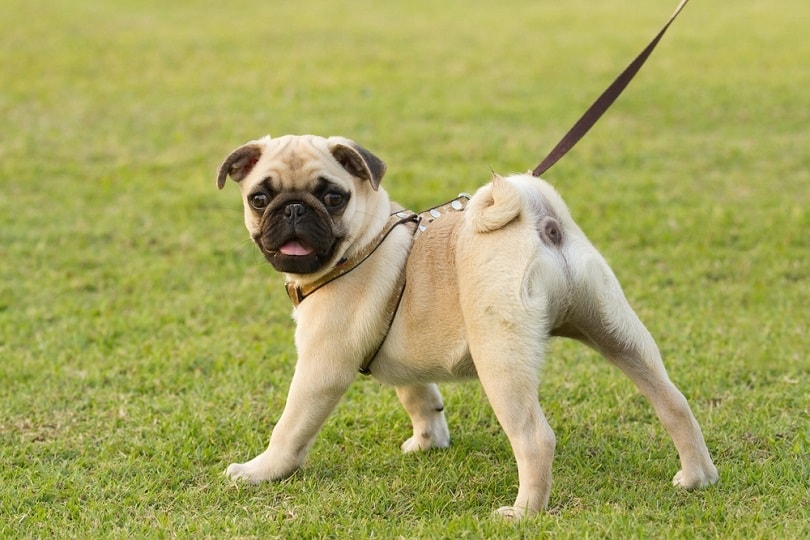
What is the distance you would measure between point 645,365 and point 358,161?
152 cm

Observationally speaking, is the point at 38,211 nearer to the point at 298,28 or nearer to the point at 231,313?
the point at 231,313

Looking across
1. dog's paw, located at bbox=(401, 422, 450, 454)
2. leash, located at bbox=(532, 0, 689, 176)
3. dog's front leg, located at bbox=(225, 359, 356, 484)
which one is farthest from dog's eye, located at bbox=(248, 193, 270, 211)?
dog's paw, located at bbox=(401, 422, 450, 454)

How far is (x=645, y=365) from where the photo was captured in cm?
426

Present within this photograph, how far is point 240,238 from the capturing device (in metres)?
8.37

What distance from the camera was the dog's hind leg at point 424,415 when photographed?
→ 4.85 meters

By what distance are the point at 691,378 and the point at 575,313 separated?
5.90 ft

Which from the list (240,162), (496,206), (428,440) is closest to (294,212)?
(240,162)

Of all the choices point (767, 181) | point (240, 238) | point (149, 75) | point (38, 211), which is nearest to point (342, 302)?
point (240, 238)

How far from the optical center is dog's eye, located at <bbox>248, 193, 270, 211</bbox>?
4.30 meters

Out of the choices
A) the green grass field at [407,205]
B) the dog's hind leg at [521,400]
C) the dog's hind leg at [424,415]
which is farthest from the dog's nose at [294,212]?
the green grass field at [407,205]

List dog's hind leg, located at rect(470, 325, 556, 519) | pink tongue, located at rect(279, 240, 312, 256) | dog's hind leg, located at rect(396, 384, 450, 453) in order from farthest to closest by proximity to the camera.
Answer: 1. dog's hind leg, located at rect(396, 384, 450, 453)
2. pink tongue, located at rect(279, 240, 312, 256)
3. dog's hind leg, located at rect(470, 325, 556, 519)

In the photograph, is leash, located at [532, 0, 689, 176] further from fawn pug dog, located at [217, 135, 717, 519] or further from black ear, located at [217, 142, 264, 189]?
black ear, located at [217, 142, 264, 189]

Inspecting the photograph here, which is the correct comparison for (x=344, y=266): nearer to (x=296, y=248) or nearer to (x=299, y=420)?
(x=296, y=248)

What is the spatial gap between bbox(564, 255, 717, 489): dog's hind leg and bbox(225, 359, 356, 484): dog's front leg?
1.08 meters
